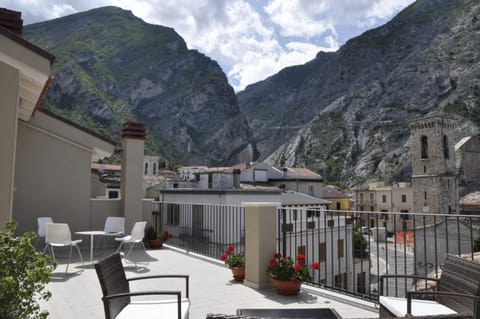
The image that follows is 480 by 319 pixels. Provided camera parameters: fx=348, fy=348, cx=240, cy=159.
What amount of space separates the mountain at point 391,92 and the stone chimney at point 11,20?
5810 centimetres

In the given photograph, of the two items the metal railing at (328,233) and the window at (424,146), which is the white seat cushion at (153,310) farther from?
the window at (424,146)

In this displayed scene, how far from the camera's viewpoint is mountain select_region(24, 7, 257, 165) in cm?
6769

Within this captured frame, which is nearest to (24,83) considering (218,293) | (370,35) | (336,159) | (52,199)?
(52,199)

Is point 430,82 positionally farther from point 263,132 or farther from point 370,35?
point 263,132

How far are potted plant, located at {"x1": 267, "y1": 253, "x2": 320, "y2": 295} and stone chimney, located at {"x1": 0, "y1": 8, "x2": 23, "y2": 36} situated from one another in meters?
5.95

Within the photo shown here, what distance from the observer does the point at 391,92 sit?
70.4 meters

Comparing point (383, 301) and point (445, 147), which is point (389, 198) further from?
point (383, 301)

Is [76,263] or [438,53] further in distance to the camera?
[438,53]

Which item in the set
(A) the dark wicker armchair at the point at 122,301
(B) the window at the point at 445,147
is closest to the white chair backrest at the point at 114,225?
(A) the dark wicker armchair at the point at 122,301

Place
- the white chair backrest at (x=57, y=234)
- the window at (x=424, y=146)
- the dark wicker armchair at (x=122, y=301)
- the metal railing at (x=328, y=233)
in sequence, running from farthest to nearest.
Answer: the window at (x=424, y=146)
the white chair backrest at (x=57, y=234)
the metal railing at (x=328, y=233)
the dark wicker armchair at (x=122, y=301)

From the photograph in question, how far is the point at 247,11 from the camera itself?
2689 centimetres

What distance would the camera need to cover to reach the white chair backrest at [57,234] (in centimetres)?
617

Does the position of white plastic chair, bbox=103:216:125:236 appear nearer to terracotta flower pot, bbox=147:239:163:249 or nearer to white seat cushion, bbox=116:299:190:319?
terracotta flower pot, bbox=147:239:163:249

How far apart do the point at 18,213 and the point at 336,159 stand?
6817 cm
